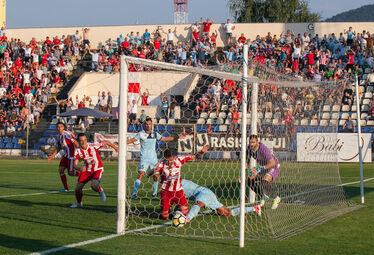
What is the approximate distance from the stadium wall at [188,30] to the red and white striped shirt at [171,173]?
97.7 feet

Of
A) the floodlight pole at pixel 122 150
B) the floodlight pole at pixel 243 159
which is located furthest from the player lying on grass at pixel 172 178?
the floodlight pole at pixel 243 159

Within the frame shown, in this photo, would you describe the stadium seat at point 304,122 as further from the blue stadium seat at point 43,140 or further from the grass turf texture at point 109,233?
the blue stadium seat at point 43,140

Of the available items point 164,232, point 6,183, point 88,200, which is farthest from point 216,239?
point 6,183

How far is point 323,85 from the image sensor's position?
13438 mm

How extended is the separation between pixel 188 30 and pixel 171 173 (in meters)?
31.1

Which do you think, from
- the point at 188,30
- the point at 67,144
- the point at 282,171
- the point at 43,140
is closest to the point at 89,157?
the point at 67,144

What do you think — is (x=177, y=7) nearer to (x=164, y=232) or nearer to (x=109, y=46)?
(x=109, y=46)

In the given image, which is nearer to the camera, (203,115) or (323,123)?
(323,123)

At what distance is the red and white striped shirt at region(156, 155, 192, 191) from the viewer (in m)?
9.84

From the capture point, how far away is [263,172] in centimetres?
1130

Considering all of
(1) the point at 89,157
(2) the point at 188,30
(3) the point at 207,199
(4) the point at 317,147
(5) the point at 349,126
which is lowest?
(3) the point at 207,199

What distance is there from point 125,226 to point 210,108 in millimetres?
8982

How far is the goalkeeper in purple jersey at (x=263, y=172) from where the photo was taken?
1115 cm

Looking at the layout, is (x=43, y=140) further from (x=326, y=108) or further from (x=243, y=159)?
(x=243, y=159)
